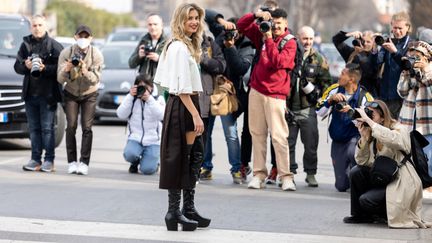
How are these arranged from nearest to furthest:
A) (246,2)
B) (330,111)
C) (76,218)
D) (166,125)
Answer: (166,125) → (76,218) → (330,111) → (246,2)

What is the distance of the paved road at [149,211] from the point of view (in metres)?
9.73

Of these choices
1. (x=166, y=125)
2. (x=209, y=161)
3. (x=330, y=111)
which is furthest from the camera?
(x=209, y=161)

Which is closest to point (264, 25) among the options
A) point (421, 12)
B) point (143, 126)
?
point (143, 126)

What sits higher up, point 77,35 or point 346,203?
point 77,35

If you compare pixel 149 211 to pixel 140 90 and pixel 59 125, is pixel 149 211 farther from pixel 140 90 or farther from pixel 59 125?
pixel 59 125

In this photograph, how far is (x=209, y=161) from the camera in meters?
14.0

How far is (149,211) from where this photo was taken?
436 inches

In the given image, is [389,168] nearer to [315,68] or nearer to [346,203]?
[346,203]

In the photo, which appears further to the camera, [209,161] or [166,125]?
[209,161]

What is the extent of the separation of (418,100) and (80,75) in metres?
4.29

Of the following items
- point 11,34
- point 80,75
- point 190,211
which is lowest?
point 190,211

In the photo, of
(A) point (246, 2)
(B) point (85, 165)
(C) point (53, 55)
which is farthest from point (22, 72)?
(A) point (246, 2)

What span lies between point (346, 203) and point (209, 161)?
7.93 ft

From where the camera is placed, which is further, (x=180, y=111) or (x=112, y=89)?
(x=112, y=89)
